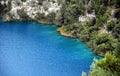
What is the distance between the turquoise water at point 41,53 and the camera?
53406 millimetres

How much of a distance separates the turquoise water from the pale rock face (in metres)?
7.29

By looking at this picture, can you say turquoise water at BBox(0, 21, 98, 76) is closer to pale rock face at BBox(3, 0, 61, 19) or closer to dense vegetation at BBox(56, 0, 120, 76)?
dense vegetation at BBox(56, 0, 120, 76)

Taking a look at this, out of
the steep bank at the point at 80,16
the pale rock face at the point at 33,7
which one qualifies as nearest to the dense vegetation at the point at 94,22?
the steep bank at the point at 80,16

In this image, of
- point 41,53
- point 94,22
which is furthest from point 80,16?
point 41,53

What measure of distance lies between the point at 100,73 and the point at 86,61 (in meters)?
32.5

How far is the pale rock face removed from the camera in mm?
84938

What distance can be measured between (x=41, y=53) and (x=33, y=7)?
1121 inches

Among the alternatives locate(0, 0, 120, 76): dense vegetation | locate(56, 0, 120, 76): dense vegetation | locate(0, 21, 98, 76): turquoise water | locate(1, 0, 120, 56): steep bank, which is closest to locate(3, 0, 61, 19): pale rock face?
locate(1, 0, 120, 56): steep bank

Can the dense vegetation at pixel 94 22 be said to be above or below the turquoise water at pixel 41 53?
above

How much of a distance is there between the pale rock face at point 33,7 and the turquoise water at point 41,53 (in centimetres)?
729

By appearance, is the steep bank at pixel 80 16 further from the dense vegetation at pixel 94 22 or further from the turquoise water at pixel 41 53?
the turquoise water at pixel 41 53

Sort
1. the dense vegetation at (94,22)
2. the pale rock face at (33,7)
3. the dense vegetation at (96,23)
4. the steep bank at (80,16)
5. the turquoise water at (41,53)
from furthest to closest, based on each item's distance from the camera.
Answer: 1. the pale rock face at (33,7)
2. the steep bank at (80,16)
3. the dense vegetation at (94,22)
4. the dense vegetation at (96,23)
5. the turquoise water at (41,53)

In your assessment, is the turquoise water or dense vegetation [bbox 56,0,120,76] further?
dense vegetation [bbox 56,0,120,76]

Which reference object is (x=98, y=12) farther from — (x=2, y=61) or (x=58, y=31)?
(x=2, y=61)
